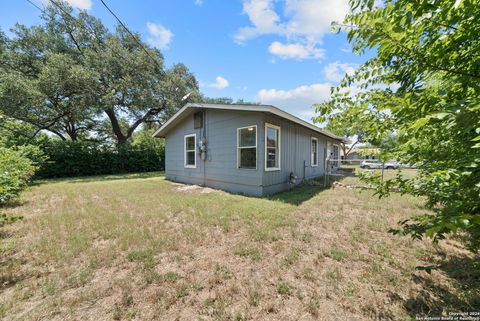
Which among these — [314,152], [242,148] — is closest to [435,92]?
[242,148]

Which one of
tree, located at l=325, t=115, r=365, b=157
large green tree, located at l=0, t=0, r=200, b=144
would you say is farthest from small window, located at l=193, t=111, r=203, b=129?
tree, located at l=325, t=115, r=365, b=157

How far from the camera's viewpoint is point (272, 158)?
711cm

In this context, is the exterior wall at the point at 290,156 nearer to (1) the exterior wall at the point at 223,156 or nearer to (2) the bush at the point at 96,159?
(1) the exterior wall at the point at 223,156

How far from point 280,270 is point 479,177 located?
212 centimetres

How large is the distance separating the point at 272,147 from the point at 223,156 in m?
1.93

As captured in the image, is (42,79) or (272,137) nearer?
(272,137)

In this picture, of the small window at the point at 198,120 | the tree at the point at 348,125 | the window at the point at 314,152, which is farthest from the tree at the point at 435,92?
the window at the point at 314,152

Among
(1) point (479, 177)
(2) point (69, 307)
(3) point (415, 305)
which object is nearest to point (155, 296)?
(2) point (69, 307)

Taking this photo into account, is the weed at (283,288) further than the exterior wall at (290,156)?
No

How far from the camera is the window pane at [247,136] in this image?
6.80 m

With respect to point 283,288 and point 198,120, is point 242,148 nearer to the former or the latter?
point 198,120

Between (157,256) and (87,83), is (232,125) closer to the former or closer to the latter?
(157,256)

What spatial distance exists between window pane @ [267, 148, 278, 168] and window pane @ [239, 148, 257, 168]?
18.1 inches

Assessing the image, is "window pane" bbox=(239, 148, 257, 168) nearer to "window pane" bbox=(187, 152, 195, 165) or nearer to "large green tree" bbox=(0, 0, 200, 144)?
"window pane" bbox=(187, 152, 195, 165)
